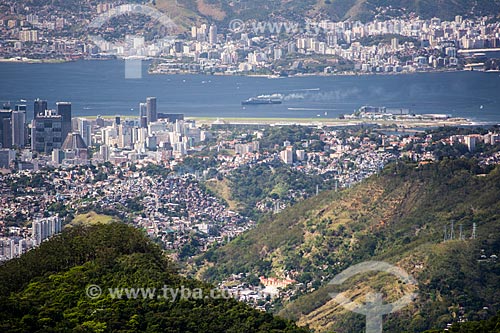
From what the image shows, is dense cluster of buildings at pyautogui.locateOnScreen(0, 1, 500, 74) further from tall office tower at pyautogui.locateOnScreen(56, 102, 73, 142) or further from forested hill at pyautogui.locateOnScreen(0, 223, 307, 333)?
forested hill at pyautogui.locateOnScreen(0, 223, 307, 333)

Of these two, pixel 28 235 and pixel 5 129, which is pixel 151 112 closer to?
pixel 5 129

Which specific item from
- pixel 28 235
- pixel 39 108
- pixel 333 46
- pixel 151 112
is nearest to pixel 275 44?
pixel 333 46

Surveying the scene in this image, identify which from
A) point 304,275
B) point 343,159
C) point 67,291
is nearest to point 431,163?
point 304,275

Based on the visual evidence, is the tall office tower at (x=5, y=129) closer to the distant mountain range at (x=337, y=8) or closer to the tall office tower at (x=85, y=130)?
the tall office tower at (x=85, y=130)

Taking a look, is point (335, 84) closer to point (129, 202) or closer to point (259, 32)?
point (259, 32)

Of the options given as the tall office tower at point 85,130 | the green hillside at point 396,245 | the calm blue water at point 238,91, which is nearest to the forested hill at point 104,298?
the green hillside at point 396,245

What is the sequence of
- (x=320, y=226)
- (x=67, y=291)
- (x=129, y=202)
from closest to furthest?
1. (x=67, y=291)
2. (x=320, y=226)
3. (x=129, y=202)

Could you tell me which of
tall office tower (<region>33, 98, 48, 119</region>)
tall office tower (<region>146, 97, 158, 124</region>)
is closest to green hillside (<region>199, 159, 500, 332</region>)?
tall office tower (<region>33, 98, 48, 119</region>)
